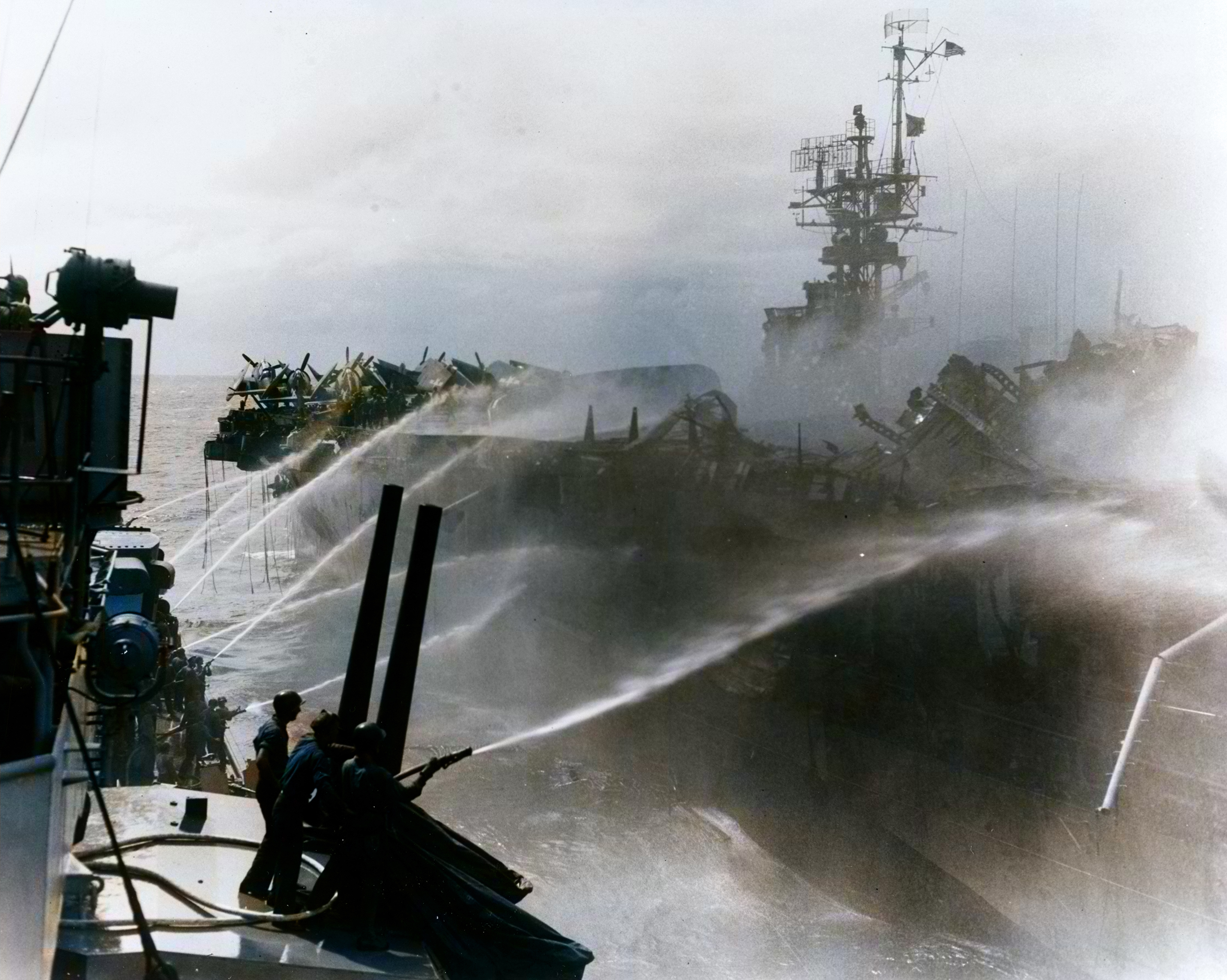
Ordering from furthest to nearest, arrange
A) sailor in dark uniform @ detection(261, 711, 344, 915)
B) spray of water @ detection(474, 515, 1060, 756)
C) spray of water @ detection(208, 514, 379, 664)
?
1. spray of water @ detection(208, 514, 379, 664)
2. spray of water @ detection(474, 515, 1060, 756)
3. sailor in dark uniform @ detection(261, 711, 344, 915)

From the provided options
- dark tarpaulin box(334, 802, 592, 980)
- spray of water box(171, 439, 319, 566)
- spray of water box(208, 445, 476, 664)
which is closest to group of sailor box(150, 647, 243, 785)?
dark tarpaulin box(334, 802, 592, 980)

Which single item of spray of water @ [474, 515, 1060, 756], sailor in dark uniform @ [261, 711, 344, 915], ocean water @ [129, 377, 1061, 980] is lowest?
ocean water @ [129, 377, 1061, 980]

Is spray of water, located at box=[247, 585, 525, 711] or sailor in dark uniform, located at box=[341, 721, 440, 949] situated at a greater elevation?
sailor in dark uniform, located at box=[341, 721, 440, 949]

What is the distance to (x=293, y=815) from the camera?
7230 mm

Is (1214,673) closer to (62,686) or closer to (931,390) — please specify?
(931,390)

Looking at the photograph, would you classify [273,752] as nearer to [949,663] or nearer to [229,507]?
[949,663]

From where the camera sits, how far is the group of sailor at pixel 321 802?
6.81 meters

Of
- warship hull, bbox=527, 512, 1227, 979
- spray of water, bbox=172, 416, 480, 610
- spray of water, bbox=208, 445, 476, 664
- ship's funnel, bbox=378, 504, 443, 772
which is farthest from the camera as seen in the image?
spray of water, bbox=172, 416, 480, 610

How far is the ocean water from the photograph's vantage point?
18.2 metres

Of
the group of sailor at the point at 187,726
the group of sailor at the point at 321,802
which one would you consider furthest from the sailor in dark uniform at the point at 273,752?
the group of sailor at the point at 187,726

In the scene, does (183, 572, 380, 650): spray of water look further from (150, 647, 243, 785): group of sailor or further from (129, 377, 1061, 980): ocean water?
(150, 647, 243, 785): group of sailor

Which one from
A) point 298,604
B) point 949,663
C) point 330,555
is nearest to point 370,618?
point 949,663

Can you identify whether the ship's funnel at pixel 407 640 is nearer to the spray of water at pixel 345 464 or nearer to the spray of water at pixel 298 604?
the spray of water at pixel 298 604

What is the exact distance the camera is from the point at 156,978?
19.4 ft
